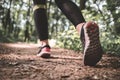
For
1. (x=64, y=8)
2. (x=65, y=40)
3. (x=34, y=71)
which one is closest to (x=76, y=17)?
(x=64, y=8)

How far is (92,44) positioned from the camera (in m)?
2.85

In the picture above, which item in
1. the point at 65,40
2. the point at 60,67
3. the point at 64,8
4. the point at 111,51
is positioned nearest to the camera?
the point at 60,67

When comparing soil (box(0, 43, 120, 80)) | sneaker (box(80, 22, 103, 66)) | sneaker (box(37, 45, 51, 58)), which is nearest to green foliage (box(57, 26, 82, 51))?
sneaker (box(37, 45, 51, 58))

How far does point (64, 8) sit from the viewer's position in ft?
10.7

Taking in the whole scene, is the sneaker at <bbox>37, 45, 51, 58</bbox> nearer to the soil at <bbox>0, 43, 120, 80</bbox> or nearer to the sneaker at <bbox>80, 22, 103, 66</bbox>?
the soil at <bbox>0, 43, 120, 80</bbox>

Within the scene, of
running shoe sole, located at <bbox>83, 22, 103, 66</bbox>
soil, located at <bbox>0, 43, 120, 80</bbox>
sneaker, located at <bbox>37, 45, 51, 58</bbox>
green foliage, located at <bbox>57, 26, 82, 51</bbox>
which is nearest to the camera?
soil, located at <bbox>0, 43, 120, 80</bbox>

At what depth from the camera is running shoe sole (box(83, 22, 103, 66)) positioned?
2.85 metres

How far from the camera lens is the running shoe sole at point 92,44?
2.85m

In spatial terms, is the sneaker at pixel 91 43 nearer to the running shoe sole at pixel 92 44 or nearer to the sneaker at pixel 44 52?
the running shoe sole at pixel 92 44

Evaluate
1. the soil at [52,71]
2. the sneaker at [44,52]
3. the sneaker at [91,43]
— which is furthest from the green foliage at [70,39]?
the sneaker at [91,43]

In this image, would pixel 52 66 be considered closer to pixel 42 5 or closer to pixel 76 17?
pixel 76 17

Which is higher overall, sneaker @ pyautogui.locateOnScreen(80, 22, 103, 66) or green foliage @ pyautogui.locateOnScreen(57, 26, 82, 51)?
sneaker @ pyautogui.locateOnScreen(80, 22, 103, 66)

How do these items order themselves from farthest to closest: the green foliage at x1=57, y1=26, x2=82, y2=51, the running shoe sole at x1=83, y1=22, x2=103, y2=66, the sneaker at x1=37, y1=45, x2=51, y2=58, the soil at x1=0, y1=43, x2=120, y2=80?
→ the green foliage at x1=57, y1=26, x2=82, y2=51
the sneaker at x1=37, y1=45, x2=51, y2=58
the running shoe sole at x1=83, y1=22, x2=103, y2=66
the soil at x1=0, y1=43, x2=120, y2=80

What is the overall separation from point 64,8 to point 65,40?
188 inches
